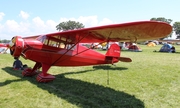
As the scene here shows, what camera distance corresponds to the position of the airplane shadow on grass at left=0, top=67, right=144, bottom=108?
15.4 ft

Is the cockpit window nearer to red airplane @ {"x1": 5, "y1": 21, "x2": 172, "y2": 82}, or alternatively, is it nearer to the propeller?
red airplane @ {"x1": 5, "y1": 21, "x2": 172, "y2": 82}

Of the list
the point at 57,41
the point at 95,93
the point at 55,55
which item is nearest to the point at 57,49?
the point at 55,55

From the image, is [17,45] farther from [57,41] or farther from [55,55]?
[57,41]

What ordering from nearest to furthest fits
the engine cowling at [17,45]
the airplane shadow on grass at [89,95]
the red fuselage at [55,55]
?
the airplane shadow on grass at [89,95], the engine cowling at [17,45], the red fuselage at [55,55]

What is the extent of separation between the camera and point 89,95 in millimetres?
5406

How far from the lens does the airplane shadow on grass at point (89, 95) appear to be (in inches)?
184

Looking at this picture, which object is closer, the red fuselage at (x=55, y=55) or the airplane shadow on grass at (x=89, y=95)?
the airplane shadow on grass at (x=89, y=95)

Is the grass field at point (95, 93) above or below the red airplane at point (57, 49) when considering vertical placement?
below

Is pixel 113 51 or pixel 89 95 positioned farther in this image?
pixel 113 51

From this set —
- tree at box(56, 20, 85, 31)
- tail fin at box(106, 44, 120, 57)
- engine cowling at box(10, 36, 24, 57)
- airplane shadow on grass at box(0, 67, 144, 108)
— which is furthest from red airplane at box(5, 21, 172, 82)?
tree at box(56, 20, 85, 31)

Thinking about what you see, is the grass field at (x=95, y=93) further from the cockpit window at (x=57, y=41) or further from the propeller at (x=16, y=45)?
the cockpit window at (x=57, y=41)

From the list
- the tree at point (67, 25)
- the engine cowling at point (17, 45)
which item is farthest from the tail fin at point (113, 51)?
the tree at point (67, 25)

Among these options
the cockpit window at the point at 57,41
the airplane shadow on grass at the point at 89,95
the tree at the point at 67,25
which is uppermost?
the tree at the point at 67,25

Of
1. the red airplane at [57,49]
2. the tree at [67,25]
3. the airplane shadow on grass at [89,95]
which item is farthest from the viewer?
the tree at [67,25]
